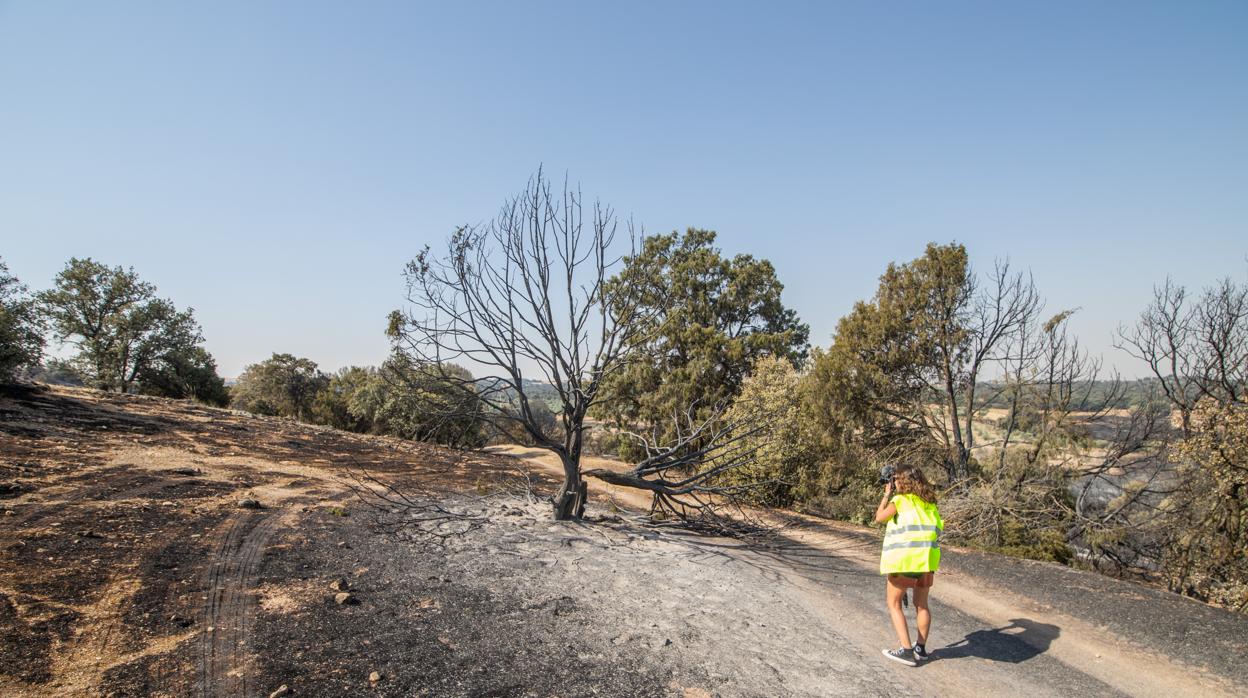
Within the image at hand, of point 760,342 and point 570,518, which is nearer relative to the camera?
point 570,518

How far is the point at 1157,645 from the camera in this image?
530 centimetres

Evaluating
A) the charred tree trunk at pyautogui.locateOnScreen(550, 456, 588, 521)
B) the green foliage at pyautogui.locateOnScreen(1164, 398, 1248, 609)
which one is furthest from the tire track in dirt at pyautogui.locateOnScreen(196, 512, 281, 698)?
the green foliage at pyautogui.locateOnScreen(1164, 398, 1248, 609)

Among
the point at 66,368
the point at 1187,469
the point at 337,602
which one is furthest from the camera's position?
the point at 66,368

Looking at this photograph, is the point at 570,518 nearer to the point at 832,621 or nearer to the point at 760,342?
the point at 832,621

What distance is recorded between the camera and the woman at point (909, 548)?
4512mm

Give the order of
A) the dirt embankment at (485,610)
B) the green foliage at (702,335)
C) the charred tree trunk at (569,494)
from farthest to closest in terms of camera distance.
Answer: the green foliage at (702,335), the charred tree trunk at (569,494), the dirt embankment at (485,610)

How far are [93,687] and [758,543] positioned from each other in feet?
26.5

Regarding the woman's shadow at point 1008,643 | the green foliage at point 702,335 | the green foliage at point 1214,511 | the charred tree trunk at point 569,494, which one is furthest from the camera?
the green foliage at point 702,335

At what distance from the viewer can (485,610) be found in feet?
17.2

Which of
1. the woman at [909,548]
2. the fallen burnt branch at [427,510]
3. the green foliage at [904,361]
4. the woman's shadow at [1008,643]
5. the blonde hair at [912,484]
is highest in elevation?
the green foliage at [904,361]

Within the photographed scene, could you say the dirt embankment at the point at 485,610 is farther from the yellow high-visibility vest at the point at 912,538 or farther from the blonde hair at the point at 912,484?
the blonde hair at the point at 912,484

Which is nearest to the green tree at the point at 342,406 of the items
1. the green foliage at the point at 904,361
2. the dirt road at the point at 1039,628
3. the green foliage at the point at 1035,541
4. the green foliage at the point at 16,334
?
the green foliage at the point at 16,334

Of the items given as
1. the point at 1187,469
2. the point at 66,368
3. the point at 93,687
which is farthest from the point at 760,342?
the point at 66,368

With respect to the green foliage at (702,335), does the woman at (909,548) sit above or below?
below
